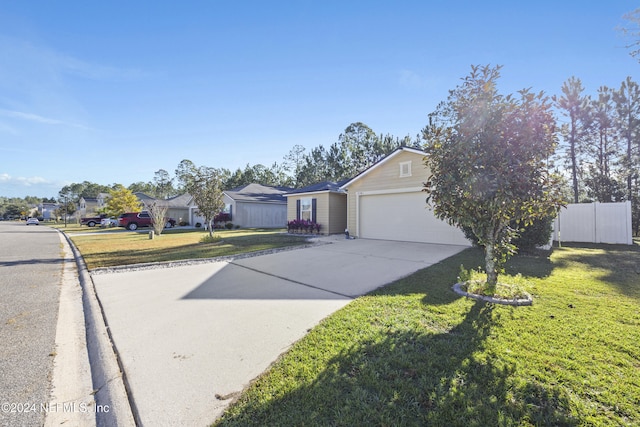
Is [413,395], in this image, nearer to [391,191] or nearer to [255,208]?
[391,191]

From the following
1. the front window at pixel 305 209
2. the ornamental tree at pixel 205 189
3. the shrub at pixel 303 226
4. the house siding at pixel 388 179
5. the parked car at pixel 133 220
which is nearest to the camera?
the house siding at pixel 388 179

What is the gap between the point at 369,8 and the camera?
26.4 feet

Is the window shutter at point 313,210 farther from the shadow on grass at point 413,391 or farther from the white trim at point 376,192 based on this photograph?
the shadow on grass at point 413,391

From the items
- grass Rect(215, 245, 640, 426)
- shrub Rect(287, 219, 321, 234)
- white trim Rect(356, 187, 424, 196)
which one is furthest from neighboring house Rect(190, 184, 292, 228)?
grass Rect(215, 245, 640, 426)

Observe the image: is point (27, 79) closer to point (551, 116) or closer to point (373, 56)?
point (373, 56)

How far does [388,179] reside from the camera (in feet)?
40.9

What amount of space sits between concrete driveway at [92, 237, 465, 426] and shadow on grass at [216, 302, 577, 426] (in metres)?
0.57

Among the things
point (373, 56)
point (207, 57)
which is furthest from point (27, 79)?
point (373, 56)

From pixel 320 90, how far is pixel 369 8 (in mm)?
4144

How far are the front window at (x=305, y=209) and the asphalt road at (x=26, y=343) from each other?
37.6 ft

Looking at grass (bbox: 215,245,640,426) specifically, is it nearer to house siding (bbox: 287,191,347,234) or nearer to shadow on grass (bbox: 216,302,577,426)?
shadow on grass (bbox: 216,302,577,426)

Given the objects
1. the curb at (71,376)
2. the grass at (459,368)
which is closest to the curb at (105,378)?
the curb at (71,376)

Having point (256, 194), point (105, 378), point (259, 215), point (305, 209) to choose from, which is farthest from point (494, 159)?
point (256, 194)

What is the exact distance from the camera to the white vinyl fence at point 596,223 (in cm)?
1028
